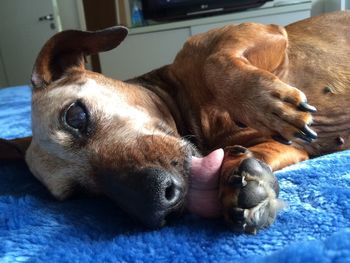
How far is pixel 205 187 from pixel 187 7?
3.94 metres

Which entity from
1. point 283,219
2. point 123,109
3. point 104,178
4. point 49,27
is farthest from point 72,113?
point 49,27

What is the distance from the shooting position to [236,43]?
1512mm

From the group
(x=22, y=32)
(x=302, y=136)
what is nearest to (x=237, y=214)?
(x=302, y=136)

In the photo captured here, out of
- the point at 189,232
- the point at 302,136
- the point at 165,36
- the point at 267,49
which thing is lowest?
the point at 165,36

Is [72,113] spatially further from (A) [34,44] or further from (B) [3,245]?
(A) [34,44]

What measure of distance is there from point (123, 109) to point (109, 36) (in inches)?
14.0

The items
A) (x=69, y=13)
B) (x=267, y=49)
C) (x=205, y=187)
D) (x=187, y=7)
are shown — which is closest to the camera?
(x=205, y=187)

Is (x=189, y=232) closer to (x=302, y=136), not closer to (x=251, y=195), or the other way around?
(x=251, y=195)

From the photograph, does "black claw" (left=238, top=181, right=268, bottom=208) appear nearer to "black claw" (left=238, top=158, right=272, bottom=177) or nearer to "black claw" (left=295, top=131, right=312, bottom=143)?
"black claw" (left=238, top=158, right=272, bottom=177)

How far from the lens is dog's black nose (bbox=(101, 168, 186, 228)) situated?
97 centimetres

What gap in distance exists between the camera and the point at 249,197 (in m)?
0.92

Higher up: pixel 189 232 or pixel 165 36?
pixel 189 232

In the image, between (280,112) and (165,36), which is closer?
(280,112)

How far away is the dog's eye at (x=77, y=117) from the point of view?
1.39m
